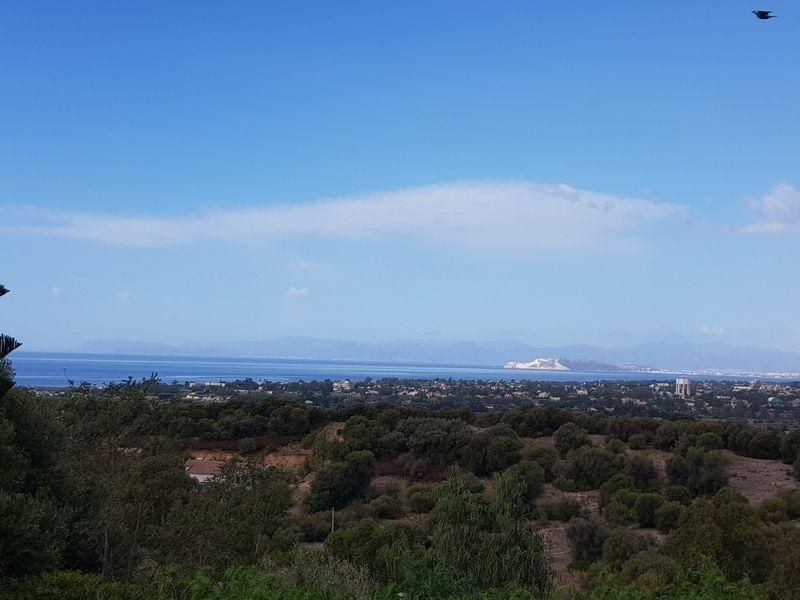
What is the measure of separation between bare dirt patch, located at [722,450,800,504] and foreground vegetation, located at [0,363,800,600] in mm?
1061

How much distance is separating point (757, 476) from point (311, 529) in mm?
16025

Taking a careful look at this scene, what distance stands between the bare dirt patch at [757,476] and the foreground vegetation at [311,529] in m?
1.06

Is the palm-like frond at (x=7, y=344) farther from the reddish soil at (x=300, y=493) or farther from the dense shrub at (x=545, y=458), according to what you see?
the dense shrub at (x=545, y=458)

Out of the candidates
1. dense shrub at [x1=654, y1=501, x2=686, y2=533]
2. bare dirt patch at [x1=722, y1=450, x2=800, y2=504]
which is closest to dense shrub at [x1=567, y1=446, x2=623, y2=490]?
bare dirt patch at [x1=722, y1=450, x2=800, y2=504]

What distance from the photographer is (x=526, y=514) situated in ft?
41.3

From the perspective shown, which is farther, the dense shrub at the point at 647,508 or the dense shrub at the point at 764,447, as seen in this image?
the dense shrub at the point at 764,447

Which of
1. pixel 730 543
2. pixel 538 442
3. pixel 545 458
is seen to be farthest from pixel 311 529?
pixel 538 442

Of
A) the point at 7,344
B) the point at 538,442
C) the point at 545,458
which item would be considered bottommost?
the point at 545,458

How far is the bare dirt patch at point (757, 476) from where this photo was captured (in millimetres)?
26219

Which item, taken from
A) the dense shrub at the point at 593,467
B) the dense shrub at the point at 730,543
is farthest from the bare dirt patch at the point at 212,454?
the dense shrub at the point at 730,543

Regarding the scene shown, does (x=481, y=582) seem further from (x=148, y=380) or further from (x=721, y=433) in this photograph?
(x=721, y=433)

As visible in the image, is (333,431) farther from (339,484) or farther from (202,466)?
(202,466)

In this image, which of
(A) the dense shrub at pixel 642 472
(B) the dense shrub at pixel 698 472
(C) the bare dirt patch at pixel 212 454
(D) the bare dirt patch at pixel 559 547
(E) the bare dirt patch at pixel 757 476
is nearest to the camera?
(D) the bare dirt patch at pixel 559 547

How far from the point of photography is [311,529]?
2362cm
